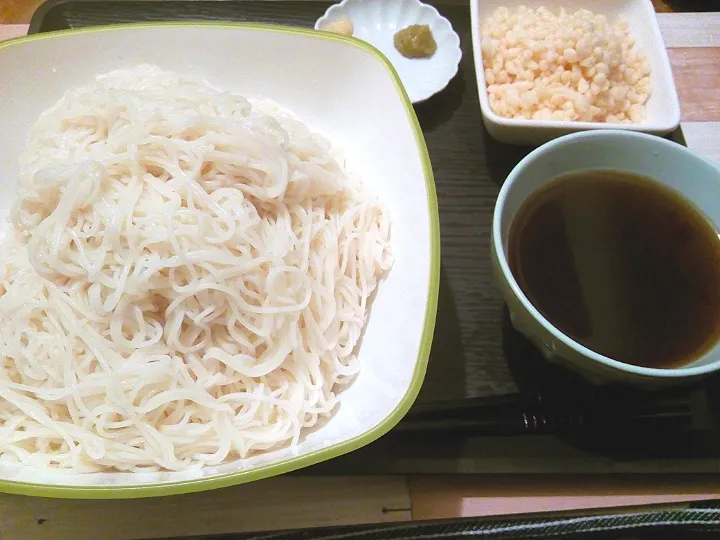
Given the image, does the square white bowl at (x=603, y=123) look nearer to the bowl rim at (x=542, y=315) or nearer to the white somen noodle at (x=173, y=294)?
the bowl rim at (x=542, y=315)

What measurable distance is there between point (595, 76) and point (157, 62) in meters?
1.03

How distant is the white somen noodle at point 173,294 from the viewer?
2.98ft

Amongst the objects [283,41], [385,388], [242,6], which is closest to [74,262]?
Answer: [385,388]

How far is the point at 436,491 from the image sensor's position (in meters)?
1.01

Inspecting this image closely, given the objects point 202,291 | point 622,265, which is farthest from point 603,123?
point 202,291

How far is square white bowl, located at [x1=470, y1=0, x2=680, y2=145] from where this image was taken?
4.36ft

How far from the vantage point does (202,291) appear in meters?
0.95

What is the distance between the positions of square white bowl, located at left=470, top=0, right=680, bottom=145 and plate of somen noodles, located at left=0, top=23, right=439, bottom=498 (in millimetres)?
336

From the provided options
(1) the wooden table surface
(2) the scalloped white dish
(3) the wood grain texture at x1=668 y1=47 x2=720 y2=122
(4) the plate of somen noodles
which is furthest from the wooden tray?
(3) the wood grain texture at x1=668 y1=47 x2=720 y2=122

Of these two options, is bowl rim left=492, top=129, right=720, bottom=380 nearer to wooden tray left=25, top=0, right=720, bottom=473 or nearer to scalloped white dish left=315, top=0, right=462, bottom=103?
wooden tray left=25, top=0, right=720, bottom=473

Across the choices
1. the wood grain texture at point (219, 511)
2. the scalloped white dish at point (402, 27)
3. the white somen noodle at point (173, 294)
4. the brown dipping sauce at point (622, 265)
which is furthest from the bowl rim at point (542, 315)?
the scalloped white dish at point (402, 27)

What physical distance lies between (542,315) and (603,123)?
0.63 m

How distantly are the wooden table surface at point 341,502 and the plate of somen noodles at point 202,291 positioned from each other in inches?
5.1

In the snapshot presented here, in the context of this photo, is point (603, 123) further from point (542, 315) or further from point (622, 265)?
point (542, 315)
